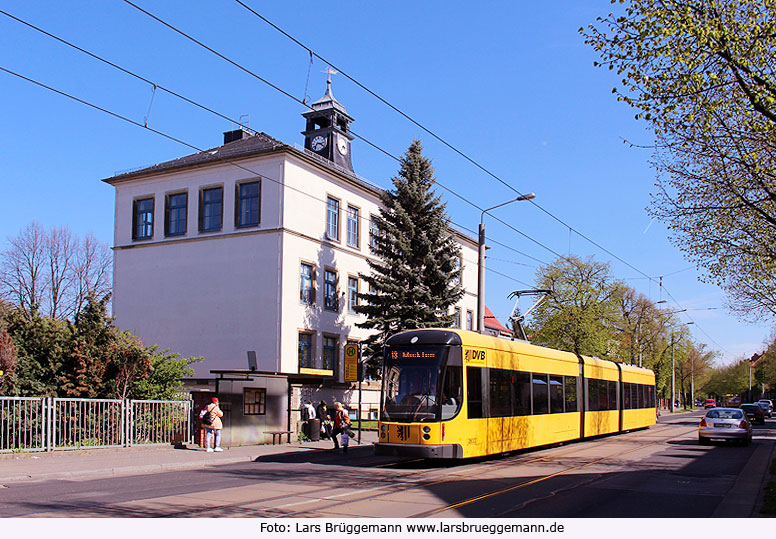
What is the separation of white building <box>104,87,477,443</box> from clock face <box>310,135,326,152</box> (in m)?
5.79

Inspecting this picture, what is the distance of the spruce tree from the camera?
38.2 metres

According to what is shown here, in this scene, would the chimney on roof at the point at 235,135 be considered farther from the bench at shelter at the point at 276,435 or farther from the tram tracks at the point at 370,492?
the tram tracks at the point at 370,492

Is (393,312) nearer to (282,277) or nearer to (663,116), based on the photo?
(282,277)

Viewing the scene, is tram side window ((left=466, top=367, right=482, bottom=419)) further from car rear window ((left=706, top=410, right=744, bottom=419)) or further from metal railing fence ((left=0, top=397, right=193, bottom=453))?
car rear window ((left=706, top=410, right=744, bottom=419))

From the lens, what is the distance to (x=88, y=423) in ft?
68.8

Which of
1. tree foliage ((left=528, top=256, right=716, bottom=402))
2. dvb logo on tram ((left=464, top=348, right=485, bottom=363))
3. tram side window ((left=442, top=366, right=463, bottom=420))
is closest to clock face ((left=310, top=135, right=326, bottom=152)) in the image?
tree foliage ((left=528, top=256, right=716, bottom=402))

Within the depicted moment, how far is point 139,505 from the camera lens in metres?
11.1

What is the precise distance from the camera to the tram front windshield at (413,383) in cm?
1744

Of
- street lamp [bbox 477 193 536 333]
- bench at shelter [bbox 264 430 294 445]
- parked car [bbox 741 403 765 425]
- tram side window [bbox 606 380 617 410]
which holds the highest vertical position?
street lamp [bbox 477 193 536 333]

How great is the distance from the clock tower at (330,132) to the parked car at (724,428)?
28.1 m

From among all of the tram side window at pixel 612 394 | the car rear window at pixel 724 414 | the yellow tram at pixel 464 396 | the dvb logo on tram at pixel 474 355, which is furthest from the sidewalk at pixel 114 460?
the car rear window at pixel 724 414

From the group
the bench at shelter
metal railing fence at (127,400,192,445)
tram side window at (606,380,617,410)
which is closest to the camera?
metal railing fence at (127,400,192,445)
